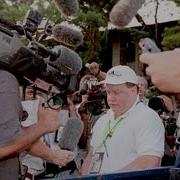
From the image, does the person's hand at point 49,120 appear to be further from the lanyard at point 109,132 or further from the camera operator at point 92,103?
the camera operator at point 92,103

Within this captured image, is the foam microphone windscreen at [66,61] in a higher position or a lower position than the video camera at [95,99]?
lower

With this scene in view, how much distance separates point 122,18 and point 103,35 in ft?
40.7

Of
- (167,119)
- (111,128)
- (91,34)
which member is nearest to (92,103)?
(167,119)

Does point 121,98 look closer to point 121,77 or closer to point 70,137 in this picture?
point 121,77

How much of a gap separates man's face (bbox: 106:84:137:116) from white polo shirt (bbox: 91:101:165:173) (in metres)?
0.13

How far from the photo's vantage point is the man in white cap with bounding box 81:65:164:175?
4.03m

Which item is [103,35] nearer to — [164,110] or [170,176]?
[164,110]

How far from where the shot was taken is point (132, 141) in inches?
162

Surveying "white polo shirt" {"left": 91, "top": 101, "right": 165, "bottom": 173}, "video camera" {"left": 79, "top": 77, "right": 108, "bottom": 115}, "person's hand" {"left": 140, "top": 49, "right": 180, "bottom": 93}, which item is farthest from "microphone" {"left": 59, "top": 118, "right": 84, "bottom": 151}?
"video camera" {"left": 79, "top": 77, "right": 108, "bottom": 115}

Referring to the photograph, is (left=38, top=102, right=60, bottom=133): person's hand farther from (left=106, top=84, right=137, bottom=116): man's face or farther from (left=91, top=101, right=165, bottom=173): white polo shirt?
(left=106, top=84, right=137, bottom=116): man's face

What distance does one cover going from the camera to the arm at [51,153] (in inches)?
136

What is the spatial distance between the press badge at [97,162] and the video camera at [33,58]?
99 cm

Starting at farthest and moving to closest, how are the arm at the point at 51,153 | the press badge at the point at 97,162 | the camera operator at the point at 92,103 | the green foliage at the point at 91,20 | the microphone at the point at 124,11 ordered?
the green foliage at the point at 91,20 < the camera operator at the point at 92,103 < the press badge at the point at 97,162 < the arm at the point at 51,153 < the microphone at the point at 124,11

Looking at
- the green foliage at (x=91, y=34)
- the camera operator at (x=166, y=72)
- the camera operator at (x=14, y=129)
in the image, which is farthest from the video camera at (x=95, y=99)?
the green foliage at (x=91, y=34)
